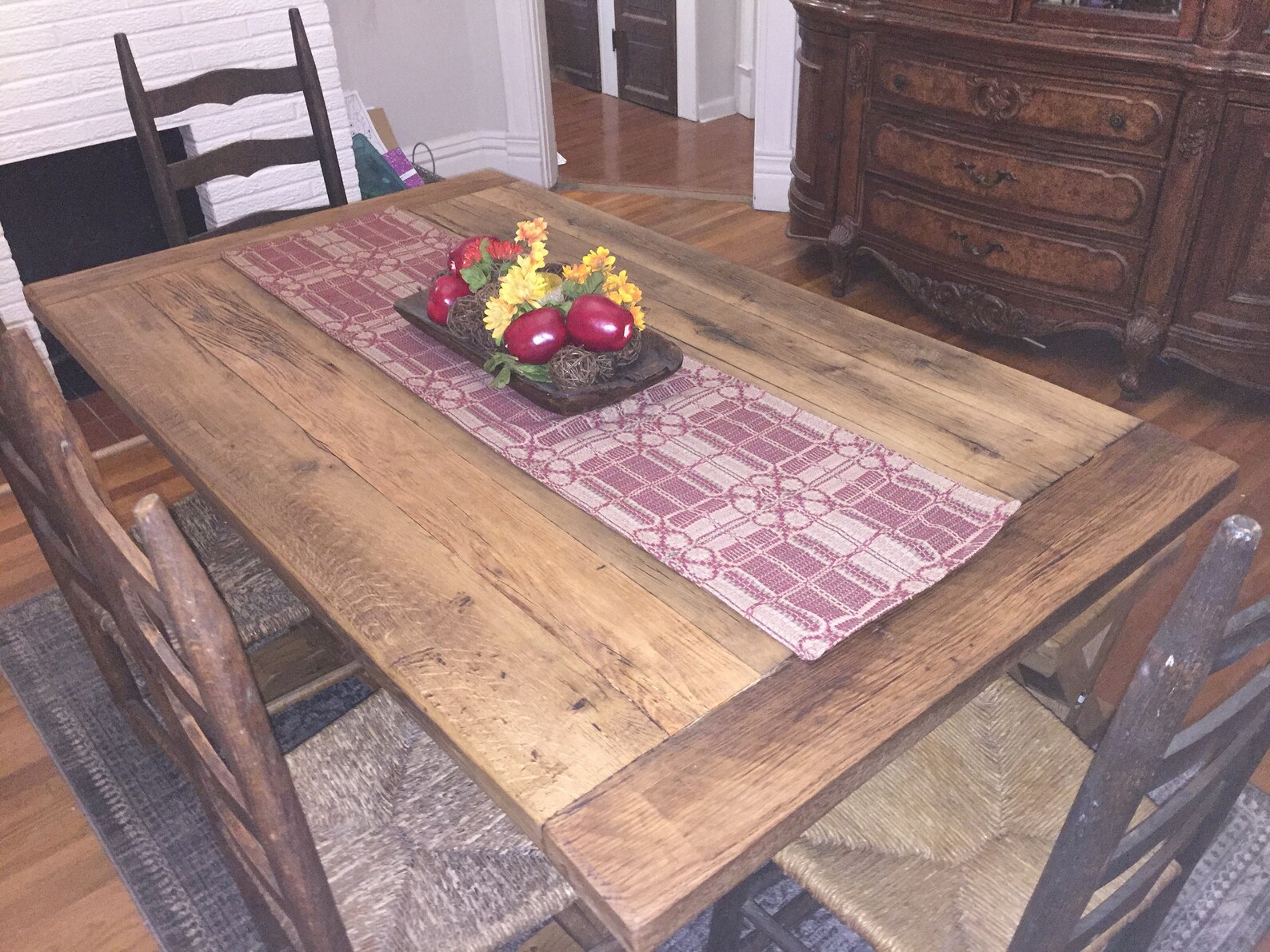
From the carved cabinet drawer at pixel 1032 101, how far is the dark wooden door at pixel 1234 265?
0.16m

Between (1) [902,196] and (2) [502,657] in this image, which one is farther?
(1) [902,196]

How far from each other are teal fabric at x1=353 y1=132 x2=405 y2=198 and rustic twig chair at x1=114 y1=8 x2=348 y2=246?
125cm

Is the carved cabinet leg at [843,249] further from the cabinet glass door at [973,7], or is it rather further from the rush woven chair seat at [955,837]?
the rush woven chair seat at [955,837]

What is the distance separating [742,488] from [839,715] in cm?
34

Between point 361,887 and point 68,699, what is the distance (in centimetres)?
114

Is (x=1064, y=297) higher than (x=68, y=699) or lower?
higher

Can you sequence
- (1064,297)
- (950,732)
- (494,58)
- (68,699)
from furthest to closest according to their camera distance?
(494,58) < (1064,297) < (68,699) < (950,732)

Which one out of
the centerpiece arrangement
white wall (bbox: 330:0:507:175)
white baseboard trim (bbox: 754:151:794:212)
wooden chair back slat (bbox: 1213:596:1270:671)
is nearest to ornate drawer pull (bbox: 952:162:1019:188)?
white baseboard trim (bbox: 754:151:794:212)

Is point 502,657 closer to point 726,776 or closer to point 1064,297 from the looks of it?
point 726,776

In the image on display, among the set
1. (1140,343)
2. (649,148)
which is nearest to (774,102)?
(649,148)

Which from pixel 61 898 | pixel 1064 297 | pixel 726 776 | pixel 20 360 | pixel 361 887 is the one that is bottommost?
pixel 61 898

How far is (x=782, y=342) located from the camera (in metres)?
1.48

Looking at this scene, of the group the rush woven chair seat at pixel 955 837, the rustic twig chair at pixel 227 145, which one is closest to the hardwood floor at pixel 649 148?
the rustic twig chair at pixel 227 145

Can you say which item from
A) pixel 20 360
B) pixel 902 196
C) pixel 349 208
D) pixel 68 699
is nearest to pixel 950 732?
pixel 20 360
